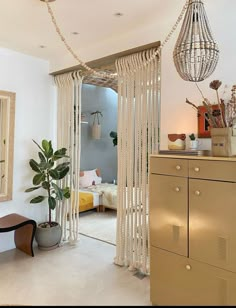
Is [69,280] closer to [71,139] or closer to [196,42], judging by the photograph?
[71,139]

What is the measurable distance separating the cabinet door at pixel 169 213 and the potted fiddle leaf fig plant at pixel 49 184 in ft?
5.64

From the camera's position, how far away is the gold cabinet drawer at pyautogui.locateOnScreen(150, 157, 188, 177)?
6.72 feet

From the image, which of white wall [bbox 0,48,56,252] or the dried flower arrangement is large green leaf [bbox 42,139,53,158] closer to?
white wall [bbox 0,48,56,252]

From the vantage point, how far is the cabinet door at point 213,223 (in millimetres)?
1784

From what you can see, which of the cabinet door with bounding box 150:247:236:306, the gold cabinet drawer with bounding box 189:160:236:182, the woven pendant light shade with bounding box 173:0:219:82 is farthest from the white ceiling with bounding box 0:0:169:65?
the cabinet door with bounding box 150:247:236:306

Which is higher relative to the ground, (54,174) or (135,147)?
(135,147)

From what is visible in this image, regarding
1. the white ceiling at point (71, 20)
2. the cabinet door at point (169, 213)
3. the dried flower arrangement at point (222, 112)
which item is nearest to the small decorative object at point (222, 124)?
the dried flower arrangement at point (222, 112)

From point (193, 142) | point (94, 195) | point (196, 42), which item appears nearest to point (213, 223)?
point (193, 142)

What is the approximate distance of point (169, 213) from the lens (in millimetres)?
2117

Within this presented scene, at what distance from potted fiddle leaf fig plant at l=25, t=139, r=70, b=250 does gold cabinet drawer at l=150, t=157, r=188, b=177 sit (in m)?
1.73

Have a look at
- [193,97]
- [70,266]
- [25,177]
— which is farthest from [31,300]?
[193,97]

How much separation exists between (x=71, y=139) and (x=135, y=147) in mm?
1199

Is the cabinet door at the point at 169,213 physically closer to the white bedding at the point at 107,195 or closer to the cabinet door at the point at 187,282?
the cabinet door at the point at 187,282

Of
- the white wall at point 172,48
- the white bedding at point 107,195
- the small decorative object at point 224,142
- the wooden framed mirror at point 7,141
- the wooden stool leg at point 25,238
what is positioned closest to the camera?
the small decorative object at point 224,142
